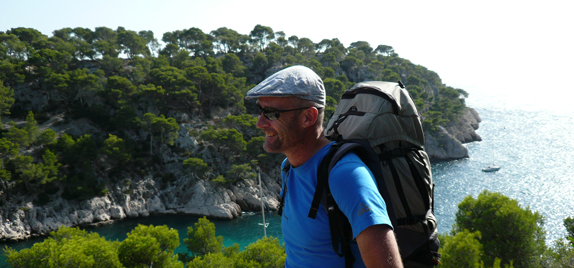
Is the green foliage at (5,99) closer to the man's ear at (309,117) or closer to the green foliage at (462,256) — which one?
the green foliage at (462,256)

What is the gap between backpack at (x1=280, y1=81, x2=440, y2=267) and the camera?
4.01 feet

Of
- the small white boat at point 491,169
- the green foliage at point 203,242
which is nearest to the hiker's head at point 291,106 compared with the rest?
the green foliage at point 203,242

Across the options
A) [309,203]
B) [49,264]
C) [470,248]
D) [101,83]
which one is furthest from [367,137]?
[101,83]

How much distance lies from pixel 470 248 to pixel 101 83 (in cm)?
3719

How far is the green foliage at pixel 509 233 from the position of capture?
13023 mm

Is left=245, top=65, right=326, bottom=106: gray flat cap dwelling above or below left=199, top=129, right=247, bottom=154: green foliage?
above

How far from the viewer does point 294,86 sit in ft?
4.62

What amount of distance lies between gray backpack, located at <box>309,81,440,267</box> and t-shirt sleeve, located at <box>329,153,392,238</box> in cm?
8

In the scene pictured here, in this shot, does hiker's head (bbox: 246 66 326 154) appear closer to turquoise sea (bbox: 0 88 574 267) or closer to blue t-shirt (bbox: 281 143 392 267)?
blue t-shirt (bbox: 281 143 392 267)

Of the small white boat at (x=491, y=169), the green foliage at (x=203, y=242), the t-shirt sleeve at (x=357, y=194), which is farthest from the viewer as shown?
the small white boat at (x=491, y=169)

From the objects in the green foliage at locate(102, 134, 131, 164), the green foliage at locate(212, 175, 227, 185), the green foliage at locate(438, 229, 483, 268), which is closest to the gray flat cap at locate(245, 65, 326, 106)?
the green foliage at locate(438, 229, 483, 268)

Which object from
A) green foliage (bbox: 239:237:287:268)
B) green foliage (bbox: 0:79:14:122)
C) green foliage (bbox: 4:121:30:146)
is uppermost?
green foliage (bbox: 0:79:14:122)

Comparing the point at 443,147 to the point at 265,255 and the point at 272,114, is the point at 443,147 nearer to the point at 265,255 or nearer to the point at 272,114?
the point at 265,255

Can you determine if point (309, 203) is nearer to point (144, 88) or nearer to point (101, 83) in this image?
point (144, 88)
